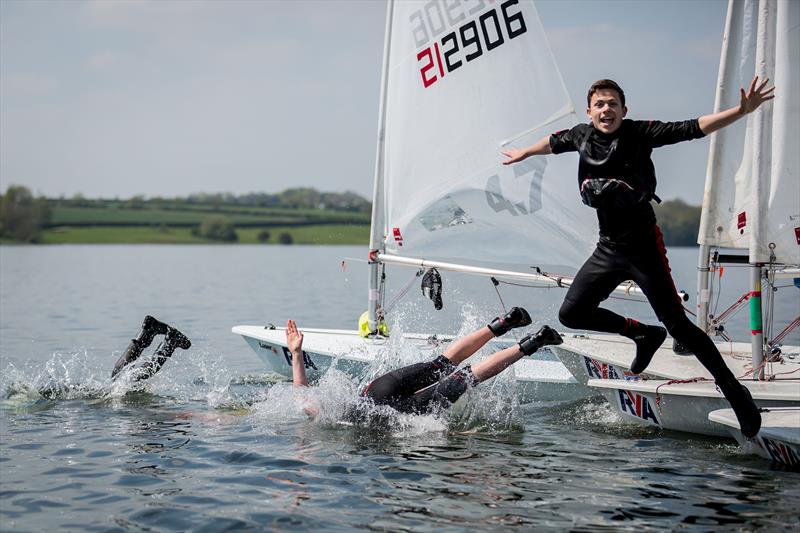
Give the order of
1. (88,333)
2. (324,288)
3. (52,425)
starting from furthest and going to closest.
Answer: (324,288)
(88,333)
(52,425)

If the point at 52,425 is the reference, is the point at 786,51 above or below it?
above

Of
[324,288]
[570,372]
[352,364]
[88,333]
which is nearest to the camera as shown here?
[570,372]

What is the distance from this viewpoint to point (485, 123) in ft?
38.8

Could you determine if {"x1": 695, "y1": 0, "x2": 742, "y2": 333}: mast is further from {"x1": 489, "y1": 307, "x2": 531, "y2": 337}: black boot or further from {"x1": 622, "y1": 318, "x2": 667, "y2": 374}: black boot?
{"x1": 489, "y1": 307, "x2": 531, "y2": 337}: black boot

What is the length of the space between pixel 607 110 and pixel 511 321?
211 centimetres

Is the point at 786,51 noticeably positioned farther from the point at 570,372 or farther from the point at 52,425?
the point at 52,425

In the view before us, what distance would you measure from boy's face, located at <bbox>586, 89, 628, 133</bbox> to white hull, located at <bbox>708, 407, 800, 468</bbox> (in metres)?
2.60

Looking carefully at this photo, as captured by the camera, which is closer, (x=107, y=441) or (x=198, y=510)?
(x=198, y=510)

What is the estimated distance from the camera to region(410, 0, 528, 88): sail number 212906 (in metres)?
11.7

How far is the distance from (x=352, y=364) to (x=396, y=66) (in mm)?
4042

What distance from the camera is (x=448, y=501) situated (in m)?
6.43

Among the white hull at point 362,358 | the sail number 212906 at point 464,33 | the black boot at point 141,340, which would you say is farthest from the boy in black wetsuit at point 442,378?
the sail number 212906 at point 464,33

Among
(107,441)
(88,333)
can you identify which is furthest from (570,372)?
(88,333)

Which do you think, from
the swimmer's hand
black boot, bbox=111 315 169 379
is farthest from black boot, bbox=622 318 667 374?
black boot, bbox=111 315 169 379
